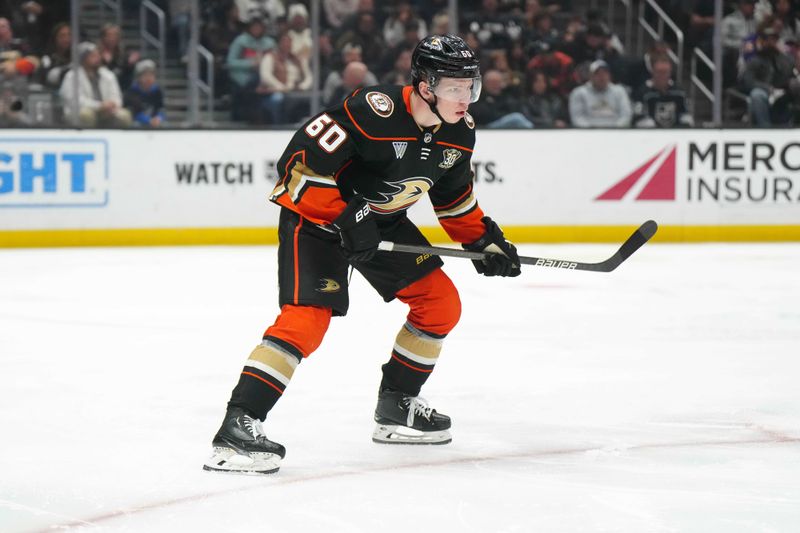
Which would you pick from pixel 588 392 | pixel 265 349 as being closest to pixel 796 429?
pixel 588 392

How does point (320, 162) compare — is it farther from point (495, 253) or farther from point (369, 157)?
point (495, 253)

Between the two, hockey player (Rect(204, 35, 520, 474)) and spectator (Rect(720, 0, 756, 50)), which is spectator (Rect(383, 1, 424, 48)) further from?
hockey player (Rect(204, 35, 520, 474))

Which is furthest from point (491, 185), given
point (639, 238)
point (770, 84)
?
point (639, 238)

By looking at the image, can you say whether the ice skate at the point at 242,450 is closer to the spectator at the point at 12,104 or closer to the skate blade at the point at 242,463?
the skate blade at the point at 242,463

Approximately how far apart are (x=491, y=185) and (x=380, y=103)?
18.8ft

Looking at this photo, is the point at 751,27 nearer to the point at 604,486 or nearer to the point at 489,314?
the point at 489,314

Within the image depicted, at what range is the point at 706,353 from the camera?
4672 millimetres

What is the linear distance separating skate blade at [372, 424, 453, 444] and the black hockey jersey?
586 millimetres

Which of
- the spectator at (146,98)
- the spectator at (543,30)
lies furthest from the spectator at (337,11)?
the spectator at (543,30)

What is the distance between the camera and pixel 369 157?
306 centimetres

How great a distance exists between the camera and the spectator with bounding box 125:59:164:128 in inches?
334

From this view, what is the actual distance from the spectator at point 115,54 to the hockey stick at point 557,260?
18.3ft

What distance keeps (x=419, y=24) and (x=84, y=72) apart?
240 centimetres

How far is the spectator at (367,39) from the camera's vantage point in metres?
8.94
